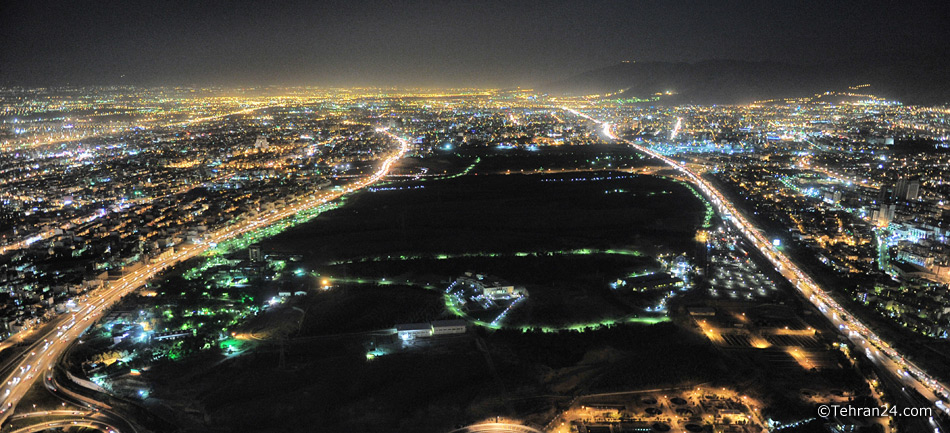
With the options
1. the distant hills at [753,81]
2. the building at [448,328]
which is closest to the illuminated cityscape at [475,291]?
the building at [448,328]

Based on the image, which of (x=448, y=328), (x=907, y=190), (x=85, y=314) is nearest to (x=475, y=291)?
(x=448, y=328)

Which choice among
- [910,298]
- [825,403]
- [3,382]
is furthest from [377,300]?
[910,298]

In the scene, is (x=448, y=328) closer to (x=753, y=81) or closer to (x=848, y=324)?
(x=848, y=324)

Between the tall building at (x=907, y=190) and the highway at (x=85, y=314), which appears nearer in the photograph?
the highway at (x=85, y=314)

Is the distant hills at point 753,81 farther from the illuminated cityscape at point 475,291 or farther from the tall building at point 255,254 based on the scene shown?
the tall building at point 255,254

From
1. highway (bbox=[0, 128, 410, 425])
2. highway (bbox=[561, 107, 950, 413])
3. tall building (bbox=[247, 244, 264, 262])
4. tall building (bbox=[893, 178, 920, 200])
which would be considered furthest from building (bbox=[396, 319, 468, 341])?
tall building (bbox=[893, 178, 920, 200])

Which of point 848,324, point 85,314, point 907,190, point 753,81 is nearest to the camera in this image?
point 848,324
